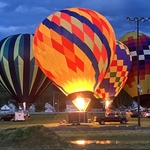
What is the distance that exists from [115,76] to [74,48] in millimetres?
13279

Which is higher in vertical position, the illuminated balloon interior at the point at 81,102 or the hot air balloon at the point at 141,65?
the hot air balloon at the point at 141,65

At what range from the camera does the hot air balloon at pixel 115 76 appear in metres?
42.9

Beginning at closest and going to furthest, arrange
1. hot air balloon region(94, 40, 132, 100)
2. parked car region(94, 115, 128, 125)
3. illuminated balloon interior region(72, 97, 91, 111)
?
illuminated balloon interior region(72, 97, 91, 111), parked car region(94, 115, 128, 125), hot air balloon region(94, 40, 132, 100)

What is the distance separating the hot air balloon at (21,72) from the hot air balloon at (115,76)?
6.10 metres

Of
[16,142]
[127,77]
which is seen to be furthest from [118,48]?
[16,142]

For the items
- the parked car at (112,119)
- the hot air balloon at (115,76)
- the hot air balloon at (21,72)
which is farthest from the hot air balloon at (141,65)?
the hot air balloon at (21,72)

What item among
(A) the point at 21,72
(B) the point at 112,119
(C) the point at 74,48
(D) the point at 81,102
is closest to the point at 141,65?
(B) the point at 112,119

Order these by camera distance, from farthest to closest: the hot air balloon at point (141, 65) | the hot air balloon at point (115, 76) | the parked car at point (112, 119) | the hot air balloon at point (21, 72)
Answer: the hot air balloon at point (141, 65), the hot air balloon at point (115, 76), the hot air balloon at point (21, 72), the parked car at point (112, 119)

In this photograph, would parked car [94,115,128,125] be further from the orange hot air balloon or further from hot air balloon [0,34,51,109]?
hot air balloon [0,34,51,109]

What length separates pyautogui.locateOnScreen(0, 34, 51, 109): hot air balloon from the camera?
4112 cm

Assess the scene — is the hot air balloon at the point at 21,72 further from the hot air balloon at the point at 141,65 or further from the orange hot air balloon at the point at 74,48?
the hot air balloon at the point at 141,65

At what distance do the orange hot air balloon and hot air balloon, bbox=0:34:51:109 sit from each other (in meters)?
8.79

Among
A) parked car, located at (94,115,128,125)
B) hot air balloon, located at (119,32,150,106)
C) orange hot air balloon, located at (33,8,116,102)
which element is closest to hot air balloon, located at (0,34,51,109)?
parked car, located at (94,115,128,125)

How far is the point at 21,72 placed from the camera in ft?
135
